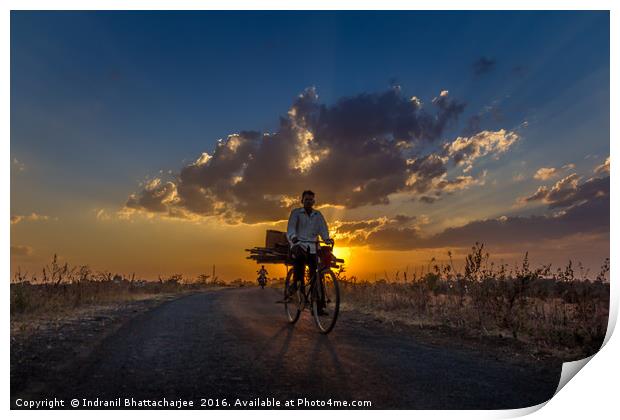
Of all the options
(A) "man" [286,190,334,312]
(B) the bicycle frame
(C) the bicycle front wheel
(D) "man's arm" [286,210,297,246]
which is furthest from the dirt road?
(D) "man's arm" [286,210,297,246]

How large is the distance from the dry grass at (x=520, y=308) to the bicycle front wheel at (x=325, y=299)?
7.17 ft

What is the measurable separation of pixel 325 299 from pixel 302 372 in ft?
11.2

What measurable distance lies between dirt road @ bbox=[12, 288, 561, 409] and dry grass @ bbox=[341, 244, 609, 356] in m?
1.40

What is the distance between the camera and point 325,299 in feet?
31.2

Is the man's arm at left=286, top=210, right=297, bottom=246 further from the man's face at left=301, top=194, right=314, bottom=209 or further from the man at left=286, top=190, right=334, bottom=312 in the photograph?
the man's face at left=301, top=194, right=314, bottom=209

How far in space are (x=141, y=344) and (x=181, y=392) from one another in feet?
8.43

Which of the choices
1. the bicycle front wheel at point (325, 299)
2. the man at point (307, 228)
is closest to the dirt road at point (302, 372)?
the bicycle front wheel at point (325, 299)

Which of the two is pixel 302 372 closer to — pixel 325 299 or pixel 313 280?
pixel 325 299

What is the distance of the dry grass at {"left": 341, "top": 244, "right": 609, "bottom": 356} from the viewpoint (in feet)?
26.6

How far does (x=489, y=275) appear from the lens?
1062 centimetres

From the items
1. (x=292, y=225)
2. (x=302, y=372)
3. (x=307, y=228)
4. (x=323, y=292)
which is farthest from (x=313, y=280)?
(x=302, y=372)
